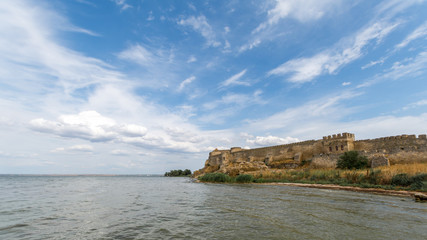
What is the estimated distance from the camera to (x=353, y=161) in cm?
2469

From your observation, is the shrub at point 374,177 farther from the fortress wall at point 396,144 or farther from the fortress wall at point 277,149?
the fortress wall at point 277,149

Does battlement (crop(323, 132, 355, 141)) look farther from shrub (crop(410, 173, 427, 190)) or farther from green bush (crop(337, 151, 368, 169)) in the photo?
shrub (crop(410, 173, 427, 190))

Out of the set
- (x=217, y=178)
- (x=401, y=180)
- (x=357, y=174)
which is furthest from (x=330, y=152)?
(x=217, y=178)

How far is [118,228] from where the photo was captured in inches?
270

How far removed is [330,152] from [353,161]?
25.4 ft

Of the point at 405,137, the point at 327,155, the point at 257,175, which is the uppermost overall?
the point at 405,137

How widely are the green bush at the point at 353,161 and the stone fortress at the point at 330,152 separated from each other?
0.85m

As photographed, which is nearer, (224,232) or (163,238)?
(163,238)

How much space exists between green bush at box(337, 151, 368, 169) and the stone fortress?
0.85 meters

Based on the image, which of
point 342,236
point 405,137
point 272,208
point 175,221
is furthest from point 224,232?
point 405,137

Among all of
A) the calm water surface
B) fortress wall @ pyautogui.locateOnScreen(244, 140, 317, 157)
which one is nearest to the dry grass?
the calm water surface

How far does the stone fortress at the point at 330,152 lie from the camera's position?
23.2 meters

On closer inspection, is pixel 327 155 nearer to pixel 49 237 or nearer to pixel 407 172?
pixel 407 172

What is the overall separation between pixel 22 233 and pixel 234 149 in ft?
160
